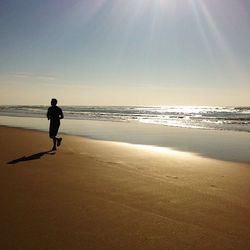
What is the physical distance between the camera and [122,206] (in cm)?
496

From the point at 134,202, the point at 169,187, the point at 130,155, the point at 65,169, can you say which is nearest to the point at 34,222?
the point at 134,202

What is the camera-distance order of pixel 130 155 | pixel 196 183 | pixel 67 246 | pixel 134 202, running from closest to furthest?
pixel 67 246, pixel 134 202, pixel 196 183, pixel 130 155

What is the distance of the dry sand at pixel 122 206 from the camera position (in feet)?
12.5

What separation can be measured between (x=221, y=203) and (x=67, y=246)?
278 centimetres

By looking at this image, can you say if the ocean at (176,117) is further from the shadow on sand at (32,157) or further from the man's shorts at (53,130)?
the shadow on sand at (32,157)

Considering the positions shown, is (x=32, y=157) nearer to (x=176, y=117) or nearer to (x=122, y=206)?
(x=122, y=206)

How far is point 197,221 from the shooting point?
4.40 m

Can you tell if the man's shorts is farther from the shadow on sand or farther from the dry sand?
the dry sand

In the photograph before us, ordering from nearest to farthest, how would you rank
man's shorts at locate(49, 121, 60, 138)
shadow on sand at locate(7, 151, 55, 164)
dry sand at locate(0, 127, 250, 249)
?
1. dry sand at locate(0, 127, 250, 249)
2. shadow on sand at locate(7, 151, 55, 164)
3. man's shorts at locate(49, 121, 60, 138)

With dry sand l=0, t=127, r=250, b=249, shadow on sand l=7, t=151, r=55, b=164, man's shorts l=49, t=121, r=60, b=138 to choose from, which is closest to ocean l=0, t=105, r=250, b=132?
man's shorts l=49, t=121, r=60, b=138

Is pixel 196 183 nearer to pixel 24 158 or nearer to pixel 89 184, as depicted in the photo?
pixel 89 184

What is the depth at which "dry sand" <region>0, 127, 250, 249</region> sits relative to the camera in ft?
12.5

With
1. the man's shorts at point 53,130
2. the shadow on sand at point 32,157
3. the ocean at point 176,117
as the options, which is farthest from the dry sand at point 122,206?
the ocean at point 176,117

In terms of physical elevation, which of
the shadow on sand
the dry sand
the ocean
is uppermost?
the ocean
